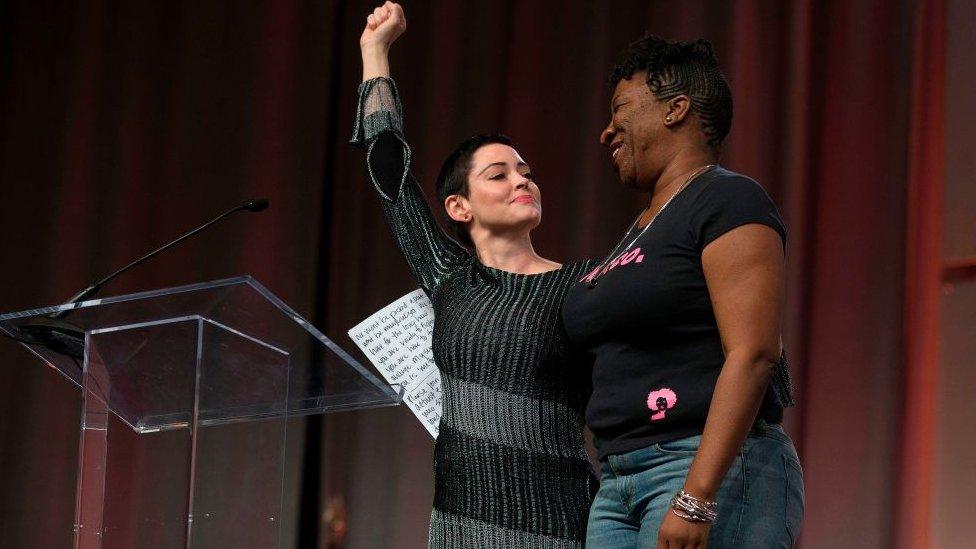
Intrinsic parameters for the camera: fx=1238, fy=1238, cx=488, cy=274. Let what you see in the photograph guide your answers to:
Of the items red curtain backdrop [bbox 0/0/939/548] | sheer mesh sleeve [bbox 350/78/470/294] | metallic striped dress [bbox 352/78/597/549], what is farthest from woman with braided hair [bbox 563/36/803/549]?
red curtain backdrop [bbox 0/0/939/548]

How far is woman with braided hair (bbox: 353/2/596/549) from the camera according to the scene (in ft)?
6.46

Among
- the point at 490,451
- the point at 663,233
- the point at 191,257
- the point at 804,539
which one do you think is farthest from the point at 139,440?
the point at 191,257

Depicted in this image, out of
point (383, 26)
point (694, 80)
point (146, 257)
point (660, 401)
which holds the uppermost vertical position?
point (383, 26)

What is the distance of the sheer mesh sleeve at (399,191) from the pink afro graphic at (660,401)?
82cm

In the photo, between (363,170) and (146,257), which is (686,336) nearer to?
(146,257)

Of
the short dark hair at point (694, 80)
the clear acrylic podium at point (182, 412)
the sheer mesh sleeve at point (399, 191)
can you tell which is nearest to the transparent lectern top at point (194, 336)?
the clear acrylic podium at point (182, 412)

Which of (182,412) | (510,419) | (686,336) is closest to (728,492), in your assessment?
(686,336)

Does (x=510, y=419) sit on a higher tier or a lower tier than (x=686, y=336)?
lower

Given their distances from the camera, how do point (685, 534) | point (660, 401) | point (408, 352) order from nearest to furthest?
point (685, 534)
point (660, 401)
point (408, 352)

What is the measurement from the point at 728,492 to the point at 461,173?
42.2 inches

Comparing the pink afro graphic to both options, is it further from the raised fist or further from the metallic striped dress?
the raised fist

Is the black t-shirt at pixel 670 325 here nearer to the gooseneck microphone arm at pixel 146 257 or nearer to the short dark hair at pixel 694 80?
the short dark hair at pixel 694 80

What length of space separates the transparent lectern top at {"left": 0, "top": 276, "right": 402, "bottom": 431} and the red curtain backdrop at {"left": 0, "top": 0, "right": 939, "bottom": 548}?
Result: 1.42m

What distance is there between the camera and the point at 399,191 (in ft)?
7.46
